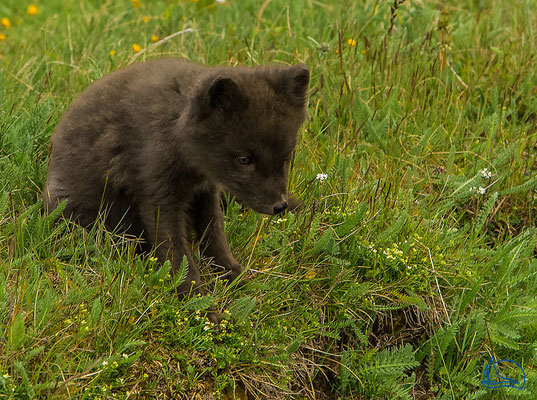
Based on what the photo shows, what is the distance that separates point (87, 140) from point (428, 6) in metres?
4.13

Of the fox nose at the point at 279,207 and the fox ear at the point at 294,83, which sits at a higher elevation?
the fox ear at the point at 294,83

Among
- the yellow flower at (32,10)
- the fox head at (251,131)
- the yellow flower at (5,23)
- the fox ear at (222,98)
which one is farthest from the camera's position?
the yellow flower at (32,10)

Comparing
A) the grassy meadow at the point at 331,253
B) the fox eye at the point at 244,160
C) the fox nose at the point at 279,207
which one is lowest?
the grassy meadow at the point at 331,253

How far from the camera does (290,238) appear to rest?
416 cm

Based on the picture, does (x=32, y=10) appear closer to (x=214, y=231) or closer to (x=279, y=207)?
(x=214, y=231)

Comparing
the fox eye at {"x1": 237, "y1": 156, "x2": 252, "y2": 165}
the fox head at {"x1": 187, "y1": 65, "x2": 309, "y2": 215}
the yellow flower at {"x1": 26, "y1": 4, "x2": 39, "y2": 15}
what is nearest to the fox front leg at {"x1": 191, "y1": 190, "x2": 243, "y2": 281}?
the fox head at {"x1": 187, "y1": 65, "x2": 309, "y2": 215}

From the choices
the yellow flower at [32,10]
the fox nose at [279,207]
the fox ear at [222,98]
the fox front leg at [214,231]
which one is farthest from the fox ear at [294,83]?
the yellow flower at [32,10]

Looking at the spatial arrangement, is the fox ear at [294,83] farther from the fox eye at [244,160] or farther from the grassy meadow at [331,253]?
the grassy meadow at [331,253]

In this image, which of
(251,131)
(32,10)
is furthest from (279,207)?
(32,10)

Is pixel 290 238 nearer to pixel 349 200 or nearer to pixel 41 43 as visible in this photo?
pixel 349 200

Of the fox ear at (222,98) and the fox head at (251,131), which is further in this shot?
the fox head at (251,131)

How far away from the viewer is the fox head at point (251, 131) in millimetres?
3537

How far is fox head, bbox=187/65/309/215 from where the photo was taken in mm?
3537

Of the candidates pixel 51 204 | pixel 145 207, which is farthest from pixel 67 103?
pixel 145 207
